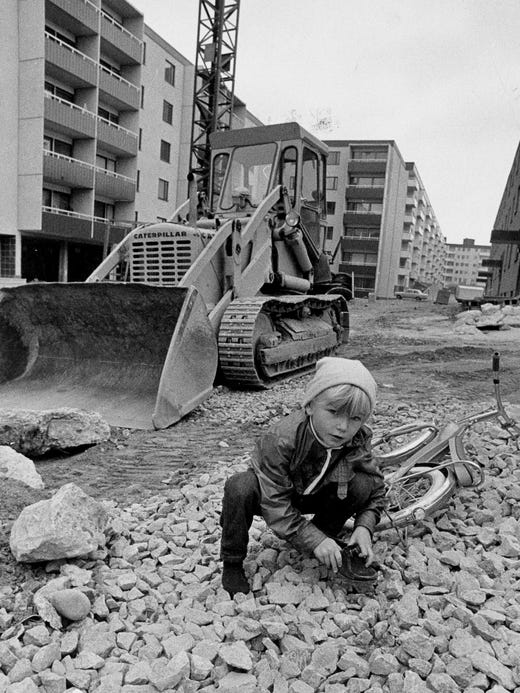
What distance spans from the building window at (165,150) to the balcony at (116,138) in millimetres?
2772

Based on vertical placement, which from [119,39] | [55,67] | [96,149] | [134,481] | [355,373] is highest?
[119,39]

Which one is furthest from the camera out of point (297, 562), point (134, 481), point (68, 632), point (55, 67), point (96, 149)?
point (96, 149)

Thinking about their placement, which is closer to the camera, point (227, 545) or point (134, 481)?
point (227, 545)

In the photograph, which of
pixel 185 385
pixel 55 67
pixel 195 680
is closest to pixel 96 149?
pixel 55 67

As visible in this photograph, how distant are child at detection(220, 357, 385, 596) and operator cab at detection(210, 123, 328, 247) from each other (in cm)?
569

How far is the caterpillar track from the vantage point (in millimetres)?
6254

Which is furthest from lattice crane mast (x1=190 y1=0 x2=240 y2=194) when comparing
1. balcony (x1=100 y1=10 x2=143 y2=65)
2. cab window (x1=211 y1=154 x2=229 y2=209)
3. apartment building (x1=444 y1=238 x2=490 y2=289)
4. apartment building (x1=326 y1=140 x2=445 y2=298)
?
apartment building (x1=444 y1=238 x2=490 y2=289)

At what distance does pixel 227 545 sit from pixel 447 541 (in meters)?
1.08

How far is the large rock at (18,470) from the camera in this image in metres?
3.37

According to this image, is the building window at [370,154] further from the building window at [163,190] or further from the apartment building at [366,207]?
the building window at [163,190]

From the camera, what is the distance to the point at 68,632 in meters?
2.10

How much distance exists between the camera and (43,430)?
4.12m

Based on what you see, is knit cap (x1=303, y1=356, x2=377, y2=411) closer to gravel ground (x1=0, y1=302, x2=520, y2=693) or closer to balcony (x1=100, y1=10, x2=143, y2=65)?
gravel ground (x1=0, y1=302, x2=520, y2=693)

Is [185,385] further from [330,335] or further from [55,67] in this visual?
[55,67]
